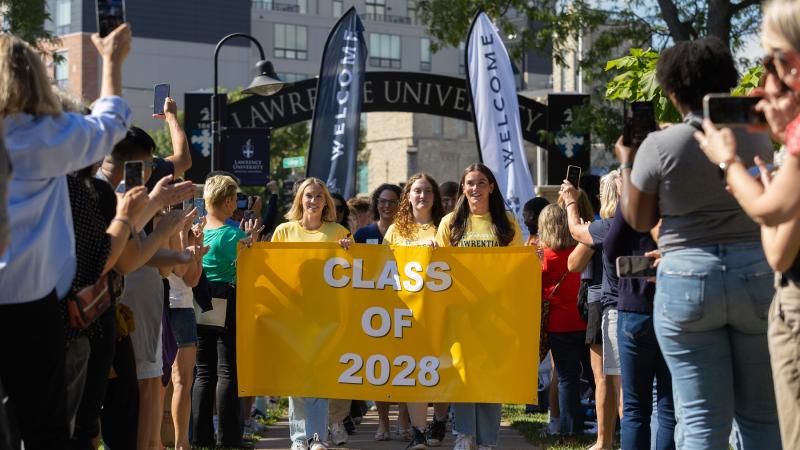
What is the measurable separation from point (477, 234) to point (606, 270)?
170cm

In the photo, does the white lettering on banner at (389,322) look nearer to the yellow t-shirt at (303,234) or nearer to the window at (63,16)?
the yellow t-shirt at (303,234)

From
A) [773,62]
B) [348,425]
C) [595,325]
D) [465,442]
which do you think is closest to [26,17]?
[348,425]

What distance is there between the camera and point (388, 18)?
92.0 meters

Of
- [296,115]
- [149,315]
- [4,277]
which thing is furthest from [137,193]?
[296,115]

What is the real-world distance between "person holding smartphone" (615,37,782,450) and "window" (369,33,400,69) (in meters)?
86.2

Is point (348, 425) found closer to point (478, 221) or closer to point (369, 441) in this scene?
point (369, 441)

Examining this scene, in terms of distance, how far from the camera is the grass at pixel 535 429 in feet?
33.0

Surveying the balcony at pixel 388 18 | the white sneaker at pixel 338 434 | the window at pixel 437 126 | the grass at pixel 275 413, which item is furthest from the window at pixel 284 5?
the white sneaker at pixel 338 434

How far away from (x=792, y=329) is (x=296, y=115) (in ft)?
70.0

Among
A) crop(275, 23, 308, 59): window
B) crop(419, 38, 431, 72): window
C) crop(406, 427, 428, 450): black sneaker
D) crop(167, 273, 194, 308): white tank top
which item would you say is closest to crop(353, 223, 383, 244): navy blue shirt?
crop(406, 427, 428, 450): black sneaker

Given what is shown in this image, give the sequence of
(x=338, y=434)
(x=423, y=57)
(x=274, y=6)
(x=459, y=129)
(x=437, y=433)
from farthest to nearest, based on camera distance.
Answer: (x=423, y=57)
(x=274, y=6)
(x=459, y=129)
(x=437, y=433)
(x=338, y=434)

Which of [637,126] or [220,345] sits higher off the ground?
[637,126]

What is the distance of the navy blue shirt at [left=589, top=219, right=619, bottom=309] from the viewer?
25.4 ft

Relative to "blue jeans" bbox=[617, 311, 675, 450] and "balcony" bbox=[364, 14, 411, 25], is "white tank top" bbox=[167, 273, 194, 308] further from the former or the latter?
"balcony" bbox=[364, 14, 411, 25]
